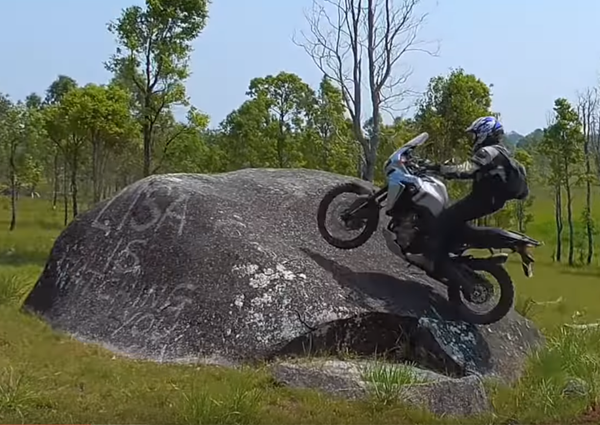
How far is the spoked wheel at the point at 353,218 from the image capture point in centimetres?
896

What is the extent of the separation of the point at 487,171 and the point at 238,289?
2652 millimetres

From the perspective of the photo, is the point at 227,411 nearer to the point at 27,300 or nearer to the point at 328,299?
the point at 328,299

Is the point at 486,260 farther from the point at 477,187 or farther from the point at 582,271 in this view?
the point at 582,271

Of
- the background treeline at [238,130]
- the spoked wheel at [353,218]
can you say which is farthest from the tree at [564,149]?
the spoked wheel at [353,218]

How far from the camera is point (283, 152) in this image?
2755cm

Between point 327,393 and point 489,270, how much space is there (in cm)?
259

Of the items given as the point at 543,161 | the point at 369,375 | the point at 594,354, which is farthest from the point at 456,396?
the point at 543,161

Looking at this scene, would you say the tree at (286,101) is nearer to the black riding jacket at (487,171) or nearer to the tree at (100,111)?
the tree at (100,111)

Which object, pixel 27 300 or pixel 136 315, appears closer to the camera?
pixel 136 315

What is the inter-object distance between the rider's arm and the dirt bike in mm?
326

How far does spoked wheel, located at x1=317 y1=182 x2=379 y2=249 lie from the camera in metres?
8.96

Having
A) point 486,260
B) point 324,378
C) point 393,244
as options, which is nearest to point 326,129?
point 393,244

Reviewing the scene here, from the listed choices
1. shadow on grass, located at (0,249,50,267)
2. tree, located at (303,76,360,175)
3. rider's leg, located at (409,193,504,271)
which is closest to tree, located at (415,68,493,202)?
tree, located at (303,76,360,175)

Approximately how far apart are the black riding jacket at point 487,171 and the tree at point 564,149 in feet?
69.6
